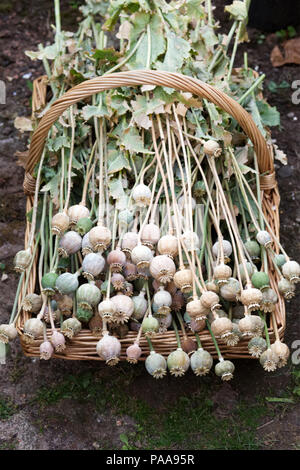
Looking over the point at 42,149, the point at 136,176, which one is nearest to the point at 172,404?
the point at 136,176

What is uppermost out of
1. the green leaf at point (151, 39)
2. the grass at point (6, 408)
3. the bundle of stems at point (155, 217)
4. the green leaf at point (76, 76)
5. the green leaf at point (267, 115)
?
the green leaf at point (151, 39)

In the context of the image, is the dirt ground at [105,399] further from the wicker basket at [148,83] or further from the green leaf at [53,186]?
the green leaf at [53,186]

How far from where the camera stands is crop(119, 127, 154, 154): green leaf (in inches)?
61.4

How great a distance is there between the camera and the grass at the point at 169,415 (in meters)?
1.51

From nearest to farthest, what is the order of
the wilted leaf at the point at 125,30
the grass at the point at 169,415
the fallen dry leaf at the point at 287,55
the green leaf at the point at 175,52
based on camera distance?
1. the grass at the point at 169,415
2. the green leaf at the point at 175,52
3. the wilted leaf at the point at 125,30
4. the fallen dry leaf at the point at 287,55

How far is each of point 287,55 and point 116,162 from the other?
4.19 ft

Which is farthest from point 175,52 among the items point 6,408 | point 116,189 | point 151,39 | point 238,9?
point 6,408

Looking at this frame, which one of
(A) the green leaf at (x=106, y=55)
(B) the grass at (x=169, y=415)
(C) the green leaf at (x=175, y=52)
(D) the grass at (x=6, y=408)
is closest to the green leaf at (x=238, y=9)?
(C) the green leaf at (x=175, y=52)

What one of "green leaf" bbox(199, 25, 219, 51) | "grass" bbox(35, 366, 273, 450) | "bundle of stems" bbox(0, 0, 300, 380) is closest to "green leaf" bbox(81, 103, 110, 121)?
"bundle of stems" bbox(0, 0, 300, 380)

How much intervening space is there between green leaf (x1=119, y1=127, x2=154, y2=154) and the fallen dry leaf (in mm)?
1165

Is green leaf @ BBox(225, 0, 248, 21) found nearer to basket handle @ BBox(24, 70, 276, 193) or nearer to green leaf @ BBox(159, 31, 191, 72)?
green leaf @ BBox(159, 31, 191, 72)

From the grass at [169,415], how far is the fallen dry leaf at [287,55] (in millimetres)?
1477

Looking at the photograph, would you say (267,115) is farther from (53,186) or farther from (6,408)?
(6,408)

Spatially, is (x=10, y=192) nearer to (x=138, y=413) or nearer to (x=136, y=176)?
(x=136, y=176)
